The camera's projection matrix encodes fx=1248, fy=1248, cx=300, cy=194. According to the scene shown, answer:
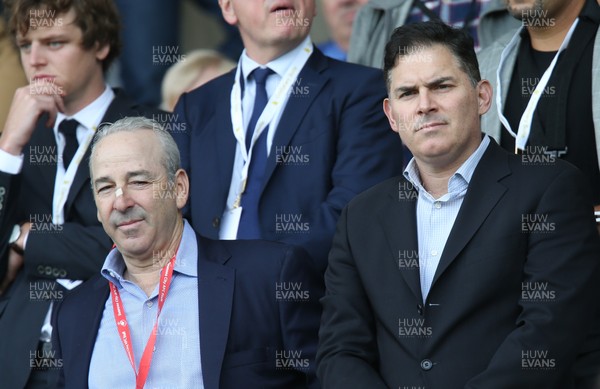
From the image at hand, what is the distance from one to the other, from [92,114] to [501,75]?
6.47ft

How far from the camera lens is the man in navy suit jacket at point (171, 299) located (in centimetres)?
471

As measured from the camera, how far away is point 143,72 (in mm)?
8156

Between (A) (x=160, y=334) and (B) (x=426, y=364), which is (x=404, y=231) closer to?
(B) (x=426, y=364)

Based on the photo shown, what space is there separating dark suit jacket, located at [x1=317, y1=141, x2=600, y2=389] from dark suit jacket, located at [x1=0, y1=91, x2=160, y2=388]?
1545mm

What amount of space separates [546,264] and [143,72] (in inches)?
177

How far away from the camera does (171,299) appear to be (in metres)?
4.80

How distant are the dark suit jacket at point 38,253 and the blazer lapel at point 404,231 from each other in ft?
5.11

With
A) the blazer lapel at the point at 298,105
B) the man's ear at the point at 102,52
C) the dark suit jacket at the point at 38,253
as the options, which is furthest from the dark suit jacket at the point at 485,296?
the man's ear at the point at 102,52

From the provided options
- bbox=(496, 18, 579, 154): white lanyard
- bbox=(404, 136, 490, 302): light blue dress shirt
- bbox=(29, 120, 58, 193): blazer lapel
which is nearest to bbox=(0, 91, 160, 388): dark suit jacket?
bbox=(29, 120, 58, 193): blazer lapel

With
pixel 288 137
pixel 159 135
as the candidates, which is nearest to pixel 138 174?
pixel 159 135

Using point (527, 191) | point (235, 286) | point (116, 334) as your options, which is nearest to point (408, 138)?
point (527, 191)

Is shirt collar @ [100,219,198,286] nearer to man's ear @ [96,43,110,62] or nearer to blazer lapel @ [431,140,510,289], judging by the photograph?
blazer lapel @ [431,140,510,289]

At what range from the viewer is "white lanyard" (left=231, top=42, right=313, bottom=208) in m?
5.50

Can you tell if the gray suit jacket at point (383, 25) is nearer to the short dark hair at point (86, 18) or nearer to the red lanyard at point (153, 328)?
the short dark hair at point (86, 18)
